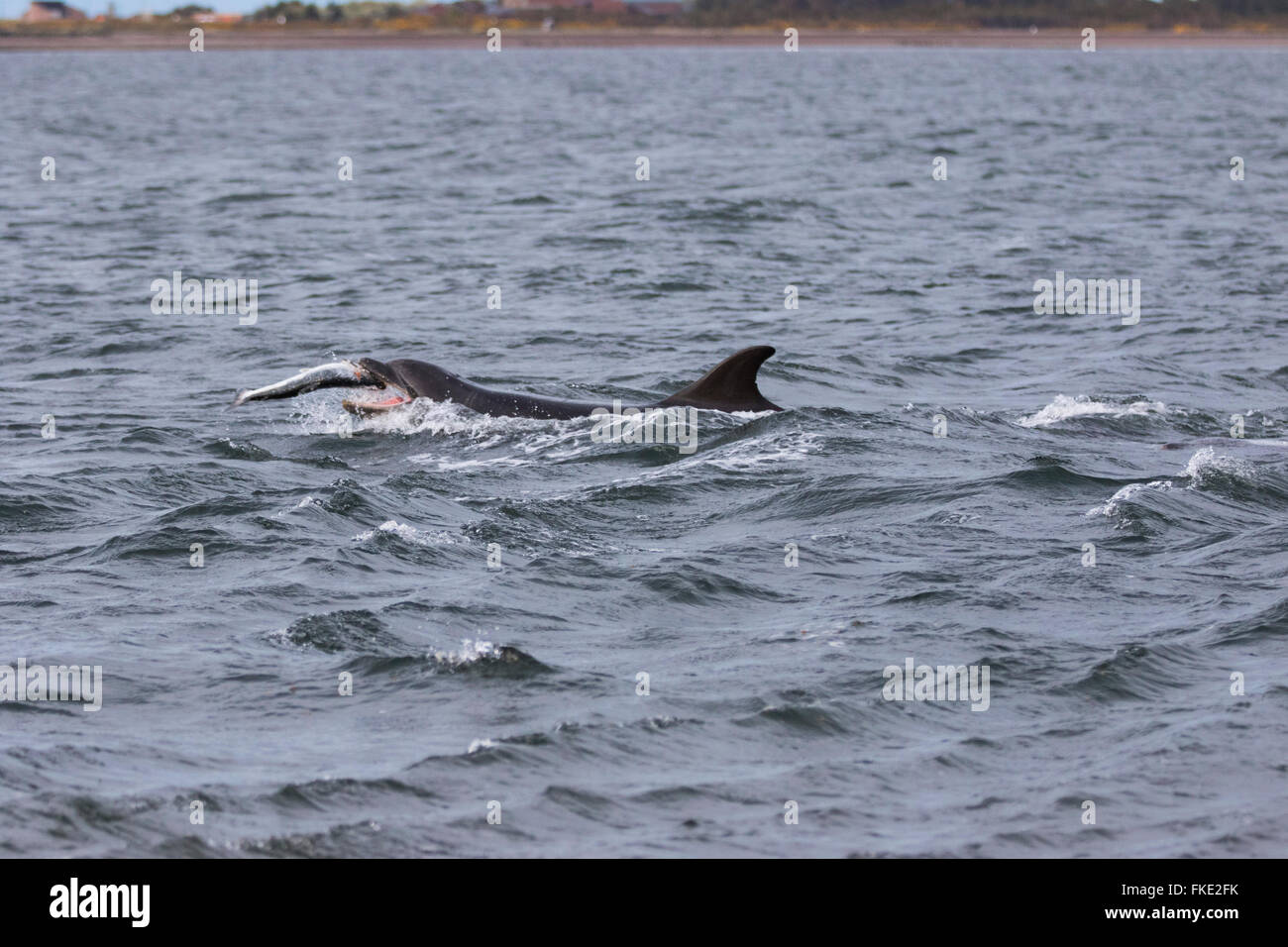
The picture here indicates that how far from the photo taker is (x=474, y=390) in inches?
709

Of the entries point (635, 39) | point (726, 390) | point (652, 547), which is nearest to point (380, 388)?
→ point (726, 390)

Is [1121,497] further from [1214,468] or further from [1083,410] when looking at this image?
[1083,410]

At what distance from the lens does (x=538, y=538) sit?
44.8 feet

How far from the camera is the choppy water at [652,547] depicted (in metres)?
9.12

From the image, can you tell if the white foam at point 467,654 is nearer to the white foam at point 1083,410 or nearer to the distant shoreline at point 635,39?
the white foam at point 1083,410

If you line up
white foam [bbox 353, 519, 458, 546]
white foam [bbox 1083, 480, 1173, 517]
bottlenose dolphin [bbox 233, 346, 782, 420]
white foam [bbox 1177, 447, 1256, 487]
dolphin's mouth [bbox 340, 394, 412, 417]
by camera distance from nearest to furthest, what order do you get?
white foam [bbox 353, 519, 458, 546]
white foam [bbox 1083, 480, 1173, 517]
white foam [bbox 1177, 447, 1256, 487]
bottlenose dolphin [bbox 233, 346, 782, 420]
dolphin's mouth [bbox 340, 394, 412, 417]

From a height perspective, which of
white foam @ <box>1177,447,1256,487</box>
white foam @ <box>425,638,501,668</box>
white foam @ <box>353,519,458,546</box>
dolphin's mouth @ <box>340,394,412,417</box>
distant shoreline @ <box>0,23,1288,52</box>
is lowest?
white foam @ <box>425,638,501,668</box>

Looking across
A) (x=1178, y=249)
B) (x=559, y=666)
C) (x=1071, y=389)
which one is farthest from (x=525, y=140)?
(x=559, y=666)

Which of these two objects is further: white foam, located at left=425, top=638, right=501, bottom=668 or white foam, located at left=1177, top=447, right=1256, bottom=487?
white foam, located at left=1177, top=447, right=1256, bottom=487

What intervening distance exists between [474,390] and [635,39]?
165317mm

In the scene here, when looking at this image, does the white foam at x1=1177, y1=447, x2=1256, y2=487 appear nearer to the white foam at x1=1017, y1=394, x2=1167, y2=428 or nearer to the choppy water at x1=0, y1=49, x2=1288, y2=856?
the choppy water at x1=0, y1=49, x2=1288, y2=856

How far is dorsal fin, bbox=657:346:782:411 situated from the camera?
1728 centimetres

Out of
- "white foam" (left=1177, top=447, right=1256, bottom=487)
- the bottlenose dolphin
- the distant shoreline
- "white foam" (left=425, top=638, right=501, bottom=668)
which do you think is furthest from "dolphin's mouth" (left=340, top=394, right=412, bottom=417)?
the distant shoreline

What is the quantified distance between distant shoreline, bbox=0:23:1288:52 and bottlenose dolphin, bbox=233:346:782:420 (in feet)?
507
